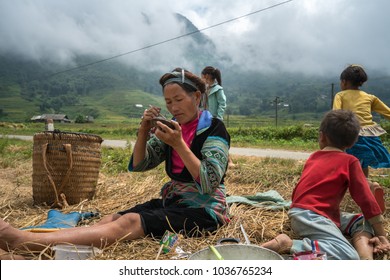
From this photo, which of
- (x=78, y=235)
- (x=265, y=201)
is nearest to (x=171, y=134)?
(x=78, y=235)

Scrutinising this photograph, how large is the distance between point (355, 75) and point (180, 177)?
2677 millimetres

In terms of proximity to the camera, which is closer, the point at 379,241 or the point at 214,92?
the point at 379,241

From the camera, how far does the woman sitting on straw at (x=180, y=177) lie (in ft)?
6.96

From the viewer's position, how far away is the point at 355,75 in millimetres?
3994

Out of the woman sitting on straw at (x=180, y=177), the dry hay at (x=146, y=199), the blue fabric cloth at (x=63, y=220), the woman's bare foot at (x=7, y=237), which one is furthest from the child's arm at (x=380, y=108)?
the woman's bare foot at (x=7, y=237)

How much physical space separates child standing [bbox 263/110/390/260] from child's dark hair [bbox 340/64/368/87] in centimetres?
176

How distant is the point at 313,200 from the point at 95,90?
530 feet

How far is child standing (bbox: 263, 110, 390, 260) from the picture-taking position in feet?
7.05

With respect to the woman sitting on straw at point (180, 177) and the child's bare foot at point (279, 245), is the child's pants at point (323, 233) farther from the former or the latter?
the woman sitting on straw at point (180, 177)

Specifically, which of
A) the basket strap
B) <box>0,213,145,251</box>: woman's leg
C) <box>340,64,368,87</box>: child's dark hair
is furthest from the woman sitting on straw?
<box>340,64,368,87</box>: child's dark hair

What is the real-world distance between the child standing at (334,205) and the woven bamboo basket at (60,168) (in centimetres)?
239

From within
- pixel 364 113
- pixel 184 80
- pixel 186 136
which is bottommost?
pixel 186 136

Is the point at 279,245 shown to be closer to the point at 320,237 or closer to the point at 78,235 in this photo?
the point at 320,237
